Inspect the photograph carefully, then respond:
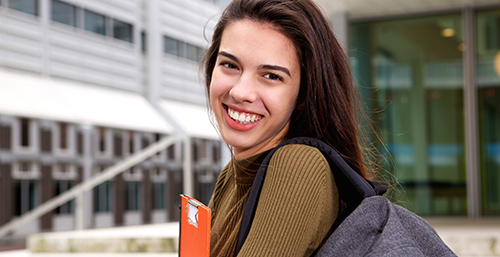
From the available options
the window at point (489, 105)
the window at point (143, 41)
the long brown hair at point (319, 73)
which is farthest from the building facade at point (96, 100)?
the long brown hair at point (319, 73)

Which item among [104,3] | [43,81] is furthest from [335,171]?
[104,3]

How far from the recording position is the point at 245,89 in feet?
2.66

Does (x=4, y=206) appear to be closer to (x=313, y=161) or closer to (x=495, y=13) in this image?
(x=495, y=13)

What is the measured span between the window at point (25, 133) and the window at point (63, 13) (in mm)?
7085

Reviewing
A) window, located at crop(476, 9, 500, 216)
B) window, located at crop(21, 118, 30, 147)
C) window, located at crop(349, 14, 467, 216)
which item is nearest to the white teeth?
window, located at crop(349, 14, 467, 216)

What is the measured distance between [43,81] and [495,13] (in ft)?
44.3

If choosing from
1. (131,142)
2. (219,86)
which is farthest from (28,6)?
(219,86)

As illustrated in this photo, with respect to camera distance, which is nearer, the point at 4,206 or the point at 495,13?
the point at 495,13

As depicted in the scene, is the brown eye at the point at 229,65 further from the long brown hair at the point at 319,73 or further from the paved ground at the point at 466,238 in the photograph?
the paved ground at the point at 466,238

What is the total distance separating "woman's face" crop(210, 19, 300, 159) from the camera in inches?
31.1

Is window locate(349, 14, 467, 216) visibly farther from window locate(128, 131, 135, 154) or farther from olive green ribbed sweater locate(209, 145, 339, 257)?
window locate(128, 131, 135, 154)

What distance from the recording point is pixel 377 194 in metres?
0.70

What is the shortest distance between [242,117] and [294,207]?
0.24 m

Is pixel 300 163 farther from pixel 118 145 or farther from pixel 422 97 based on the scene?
pixel 118 145
